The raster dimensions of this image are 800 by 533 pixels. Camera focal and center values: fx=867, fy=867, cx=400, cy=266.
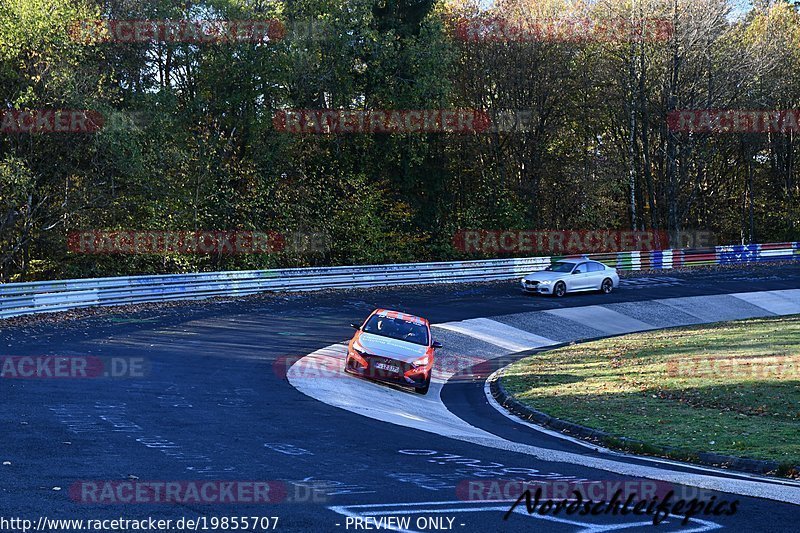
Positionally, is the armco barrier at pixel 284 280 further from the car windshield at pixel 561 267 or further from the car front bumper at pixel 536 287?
the car front bumper at pixel 536 287

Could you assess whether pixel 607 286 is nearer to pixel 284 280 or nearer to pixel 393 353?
pixel 284 280

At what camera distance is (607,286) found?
36812 mm

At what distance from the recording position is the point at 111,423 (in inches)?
482

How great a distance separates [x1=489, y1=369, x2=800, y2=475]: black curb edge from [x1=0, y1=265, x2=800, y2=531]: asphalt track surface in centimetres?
53

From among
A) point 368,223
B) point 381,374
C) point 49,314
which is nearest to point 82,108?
point 49,314

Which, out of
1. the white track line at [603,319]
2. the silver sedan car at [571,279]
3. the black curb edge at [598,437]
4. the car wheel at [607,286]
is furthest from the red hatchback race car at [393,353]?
the car wheel at [607,286]

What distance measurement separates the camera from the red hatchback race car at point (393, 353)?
61.1 feet

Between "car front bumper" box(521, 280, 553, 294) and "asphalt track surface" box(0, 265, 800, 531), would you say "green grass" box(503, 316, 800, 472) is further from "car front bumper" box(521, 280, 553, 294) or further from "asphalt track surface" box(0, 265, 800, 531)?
"car front bumper" box(521, 280, 553, 294)

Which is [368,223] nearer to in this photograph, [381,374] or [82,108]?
[82,108]

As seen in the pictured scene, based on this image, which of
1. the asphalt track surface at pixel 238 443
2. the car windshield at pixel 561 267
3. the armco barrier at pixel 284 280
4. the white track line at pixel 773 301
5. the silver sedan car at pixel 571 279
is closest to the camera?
the asphalt track surface at pixel 238 443

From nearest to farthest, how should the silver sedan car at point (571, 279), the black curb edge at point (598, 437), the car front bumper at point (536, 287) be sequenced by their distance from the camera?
the black curb edge at point (598, 437)
the car front bumper at point (536, 287)
the silver sedan car at point (571, 279)

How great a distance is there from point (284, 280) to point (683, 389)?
17.9m

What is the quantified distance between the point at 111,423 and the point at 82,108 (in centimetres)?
2234

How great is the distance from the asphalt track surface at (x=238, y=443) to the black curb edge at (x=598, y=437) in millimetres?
528
